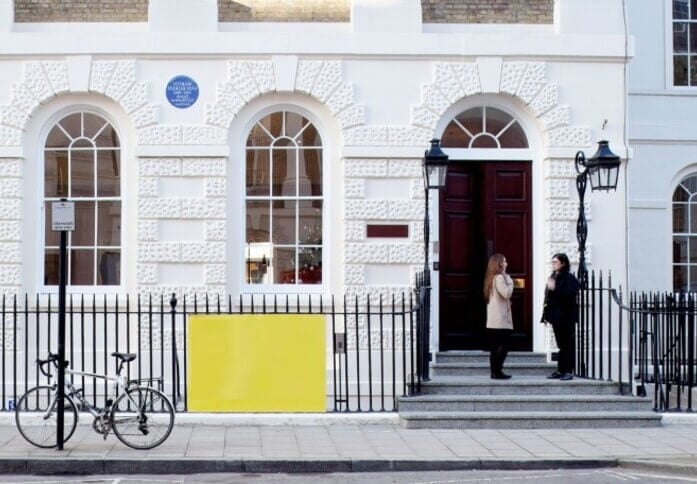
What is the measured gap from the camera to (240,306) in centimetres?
1599

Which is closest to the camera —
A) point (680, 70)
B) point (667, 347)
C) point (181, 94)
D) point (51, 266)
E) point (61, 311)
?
point (61, 311)

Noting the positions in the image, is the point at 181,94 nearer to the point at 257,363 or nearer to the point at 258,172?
the point at 258,172

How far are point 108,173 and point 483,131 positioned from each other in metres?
5.09

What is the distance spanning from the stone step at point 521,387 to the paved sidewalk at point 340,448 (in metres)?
0.77

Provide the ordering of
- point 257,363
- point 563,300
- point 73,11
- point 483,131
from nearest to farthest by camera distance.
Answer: point 257,363 → point 563,300 → point 73,11 → point 483,131

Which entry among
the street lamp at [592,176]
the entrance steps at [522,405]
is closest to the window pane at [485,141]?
the street lamp at [592,176]

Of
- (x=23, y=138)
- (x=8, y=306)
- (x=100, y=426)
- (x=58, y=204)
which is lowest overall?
(x=100, y=426)

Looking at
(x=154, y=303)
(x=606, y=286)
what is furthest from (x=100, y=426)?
(x=606, y=286)

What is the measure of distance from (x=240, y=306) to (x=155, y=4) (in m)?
4.16

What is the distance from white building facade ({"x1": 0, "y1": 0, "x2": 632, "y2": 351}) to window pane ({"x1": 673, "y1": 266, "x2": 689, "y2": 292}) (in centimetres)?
275

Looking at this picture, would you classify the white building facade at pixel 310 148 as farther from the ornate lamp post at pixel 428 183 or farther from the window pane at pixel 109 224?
the ornate lamp post at pixel 428 183

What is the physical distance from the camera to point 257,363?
14039mm

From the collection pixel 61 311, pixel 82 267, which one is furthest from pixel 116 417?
pixel 82 267

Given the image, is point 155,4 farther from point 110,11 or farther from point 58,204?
point 58,204
